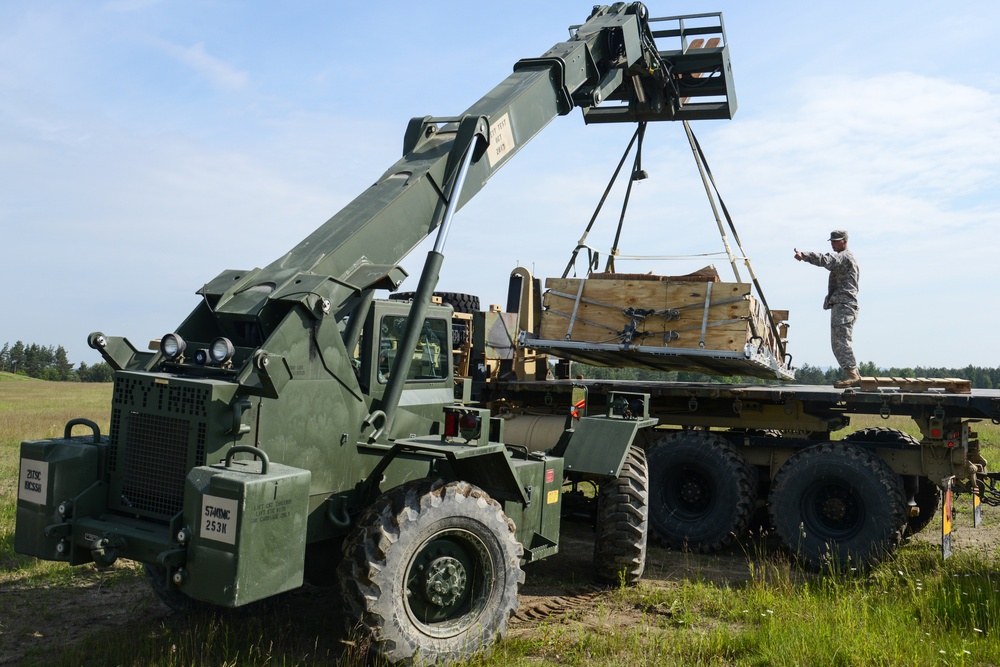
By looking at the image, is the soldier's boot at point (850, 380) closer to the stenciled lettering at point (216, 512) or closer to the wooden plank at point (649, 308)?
the wooden plank at point (649, 308)

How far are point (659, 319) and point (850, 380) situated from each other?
7.77 feet

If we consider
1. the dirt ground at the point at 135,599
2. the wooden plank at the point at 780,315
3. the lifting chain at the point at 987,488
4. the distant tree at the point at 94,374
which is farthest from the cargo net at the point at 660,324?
the distant tree at the point at 94,374

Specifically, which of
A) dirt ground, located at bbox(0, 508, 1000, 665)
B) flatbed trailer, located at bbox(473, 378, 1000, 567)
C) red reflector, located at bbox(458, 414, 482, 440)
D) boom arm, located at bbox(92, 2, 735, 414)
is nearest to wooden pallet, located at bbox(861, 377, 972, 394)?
flatbed trailer, located at bbox(473, 378, 1000, 567)

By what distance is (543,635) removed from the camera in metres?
6.33

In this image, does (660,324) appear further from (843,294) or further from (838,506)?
(838,506)

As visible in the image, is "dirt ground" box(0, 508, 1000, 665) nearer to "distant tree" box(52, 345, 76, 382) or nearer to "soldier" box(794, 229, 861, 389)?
"soldier" box(794, 229, 861, 389)

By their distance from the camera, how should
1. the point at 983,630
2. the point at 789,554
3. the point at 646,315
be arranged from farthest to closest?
the point at 646,315, the point at 789,554, the point at 983,630

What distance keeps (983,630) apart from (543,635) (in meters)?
3.27

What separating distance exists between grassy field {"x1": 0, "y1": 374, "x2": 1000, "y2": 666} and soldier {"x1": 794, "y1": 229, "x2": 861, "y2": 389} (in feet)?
8.52

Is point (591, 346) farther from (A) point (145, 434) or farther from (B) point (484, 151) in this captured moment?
(A) point (145, 434)

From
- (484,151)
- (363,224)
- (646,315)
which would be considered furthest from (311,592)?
(646,315)

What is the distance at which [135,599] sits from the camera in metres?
7.26

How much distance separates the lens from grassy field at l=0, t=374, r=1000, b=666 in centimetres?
571

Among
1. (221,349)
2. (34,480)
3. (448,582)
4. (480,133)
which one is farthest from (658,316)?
(34,480)
